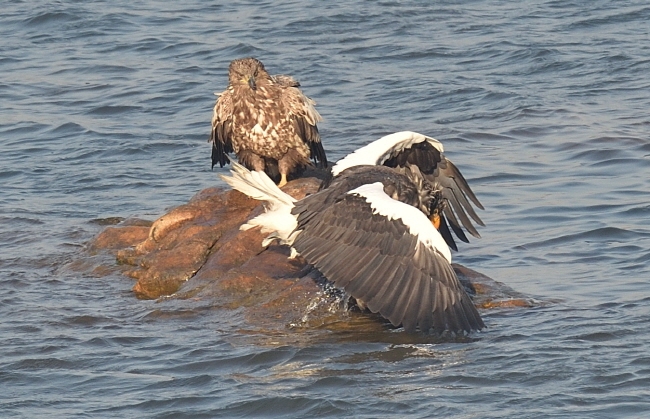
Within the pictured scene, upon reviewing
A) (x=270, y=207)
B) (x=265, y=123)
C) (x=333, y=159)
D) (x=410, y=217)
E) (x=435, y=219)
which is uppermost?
(x=265, y=123)

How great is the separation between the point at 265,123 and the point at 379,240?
202cm

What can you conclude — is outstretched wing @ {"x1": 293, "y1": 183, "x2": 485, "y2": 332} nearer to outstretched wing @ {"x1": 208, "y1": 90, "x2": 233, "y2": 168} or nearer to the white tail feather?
the white tail feather

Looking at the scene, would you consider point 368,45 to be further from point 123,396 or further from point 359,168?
point 123,396

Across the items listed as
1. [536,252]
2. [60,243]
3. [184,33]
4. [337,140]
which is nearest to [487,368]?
[536,252]

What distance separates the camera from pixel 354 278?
6086mm

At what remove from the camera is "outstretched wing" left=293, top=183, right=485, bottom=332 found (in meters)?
5.93

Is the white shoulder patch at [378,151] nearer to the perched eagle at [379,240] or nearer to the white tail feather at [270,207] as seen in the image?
the perched eagle at [379,240]

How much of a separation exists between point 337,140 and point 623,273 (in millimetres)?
4029

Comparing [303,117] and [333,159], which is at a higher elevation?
[303,117]

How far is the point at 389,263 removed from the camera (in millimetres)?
6090

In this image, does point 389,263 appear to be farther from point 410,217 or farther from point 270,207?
point 270,207

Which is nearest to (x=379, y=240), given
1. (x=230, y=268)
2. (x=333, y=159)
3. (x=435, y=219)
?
(x=435, y=219)

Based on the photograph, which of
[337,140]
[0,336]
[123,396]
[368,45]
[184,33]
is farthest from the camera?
[184,33]

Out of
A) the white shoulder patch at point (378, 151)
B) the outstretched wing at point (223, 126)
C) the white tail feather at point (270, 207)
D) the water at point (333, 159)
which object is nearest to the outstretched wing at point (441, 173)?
the white shoulder patch at point (378, 151)
